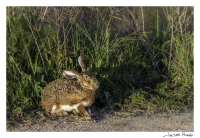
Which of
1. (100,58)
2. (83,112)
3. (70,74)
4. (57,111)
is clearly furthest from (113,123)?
(100,58)

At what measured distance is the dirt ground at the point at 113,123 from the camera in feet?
17.7

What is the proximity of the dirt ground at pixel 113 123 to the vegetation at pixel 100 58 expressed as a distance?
0.26 metres

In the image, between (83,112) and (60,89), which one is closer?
(83,112)

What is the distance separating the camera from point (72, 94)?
5754mm

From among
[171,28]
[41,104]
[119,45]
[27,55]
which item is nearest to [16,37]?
[27,55]

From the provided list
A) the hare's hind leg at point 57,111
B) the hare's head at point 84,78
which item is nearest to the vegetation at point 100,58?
the hare's hind leg at point 57,111

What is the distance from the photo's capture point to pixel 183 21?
736cm

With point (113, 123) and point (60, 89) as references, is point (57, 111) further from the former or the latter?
point (113, 123)

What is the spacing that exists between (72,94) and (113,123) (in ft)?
2.25

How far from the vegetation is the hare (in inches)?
13.2

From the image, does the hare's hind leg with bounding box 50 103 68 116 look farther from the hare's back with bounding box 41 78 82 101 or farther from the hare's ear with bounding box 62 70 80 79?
the hare's ear with bounding box 62 70 80 79

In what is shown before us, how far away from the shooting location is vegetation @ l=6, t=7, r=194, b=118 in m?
6.20

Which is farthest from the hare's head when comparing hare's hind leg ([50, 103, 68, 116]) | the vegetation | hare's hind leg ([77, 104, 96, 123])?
the vegetation

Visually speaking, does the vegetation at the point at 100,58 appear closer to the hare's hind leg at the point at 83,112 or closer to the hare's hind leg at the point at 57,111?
the hare's hind leg at the point at 57,111
